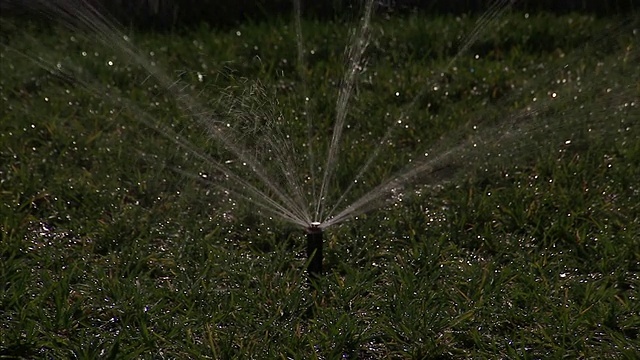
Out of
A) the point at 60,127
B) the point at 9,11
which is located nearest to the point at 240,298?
the point at 60,127

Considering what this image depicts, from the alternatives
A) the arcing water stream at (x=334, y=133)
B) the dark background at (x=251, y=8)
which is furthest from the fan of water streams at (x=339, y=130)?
the dark background at (x=251, y=8)

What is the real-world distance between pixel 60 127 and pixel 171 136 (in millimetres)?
468

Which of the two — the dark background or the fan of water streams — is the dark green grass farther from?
the dark background

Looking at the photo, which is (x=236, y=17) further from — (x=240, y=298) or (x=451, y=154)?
(x=240, y=298)

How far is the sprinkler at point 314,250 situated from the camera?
2.62 meters

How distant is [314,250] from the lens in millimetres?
2650

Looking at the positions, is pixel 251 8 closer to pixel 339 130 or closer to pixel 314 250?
pixel 339 130

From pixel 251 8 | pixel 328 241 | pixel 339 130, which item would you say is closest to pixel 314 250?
pixel 328 241

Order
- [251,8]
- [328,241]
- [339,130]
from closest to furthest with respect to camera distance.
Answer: [328,241]
[339,130]
[251,8]

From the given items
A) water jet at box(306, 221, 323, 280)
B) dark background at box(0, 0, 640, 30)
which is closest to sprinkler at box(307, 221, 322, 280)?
water jet at box(306, 221, 323, 280)

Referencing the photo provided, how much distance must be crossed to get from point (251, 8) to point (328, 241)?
2.36 meters

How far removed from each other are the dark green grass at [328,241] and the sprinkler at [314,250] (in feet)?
0.13

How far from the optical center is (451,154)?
3.57 m

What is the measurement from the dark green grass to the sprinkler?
1.6 inches
